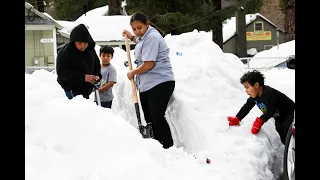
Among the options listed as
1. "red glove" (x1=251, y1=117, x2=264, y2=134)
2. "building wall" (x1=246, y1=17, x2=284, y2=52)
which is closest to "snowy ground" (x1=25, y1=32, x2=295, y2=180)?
"red glove" (x1=251, y1=117, x2=264, y2=134)

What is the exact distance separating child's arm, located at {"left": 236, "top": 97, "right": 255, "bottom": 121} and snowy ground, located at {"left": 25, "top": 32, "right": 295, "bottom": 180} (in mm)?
124

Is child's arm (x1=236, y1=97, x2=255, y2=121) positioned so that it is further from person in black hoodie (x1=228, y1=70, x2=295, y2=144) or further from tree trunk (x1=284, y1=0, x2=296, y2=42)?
tree trunk (x1=284, y1=0, x2=296, y2=42)

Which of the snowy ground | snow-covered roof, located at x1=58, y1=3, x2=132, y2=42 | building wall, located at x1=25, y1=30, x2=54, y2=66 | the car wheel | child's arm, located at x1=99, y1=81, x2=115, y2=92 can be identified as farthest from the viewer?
snow-covered roof, located at x1=58, y1=3, x2=132, y2=42

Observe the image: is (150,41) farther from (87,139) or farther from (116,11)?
(116,11)

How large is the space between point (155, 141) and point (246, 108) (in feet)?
7.00

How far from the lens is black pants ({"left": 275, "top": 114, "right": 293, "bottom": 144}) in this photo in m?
5.44

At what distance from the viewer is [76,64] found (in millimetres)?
5824

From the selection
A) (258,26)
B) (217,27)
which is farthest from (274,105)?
(258,26)

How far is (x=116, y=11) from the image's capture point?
2870 cm

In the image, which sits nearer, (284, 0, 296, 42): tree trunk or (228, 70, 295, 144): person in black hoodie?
(228, 70, 295, 144): person in black hoodie

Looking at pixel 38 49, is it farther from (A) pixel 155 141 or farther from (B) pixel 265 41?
(B) pixel 265 41
